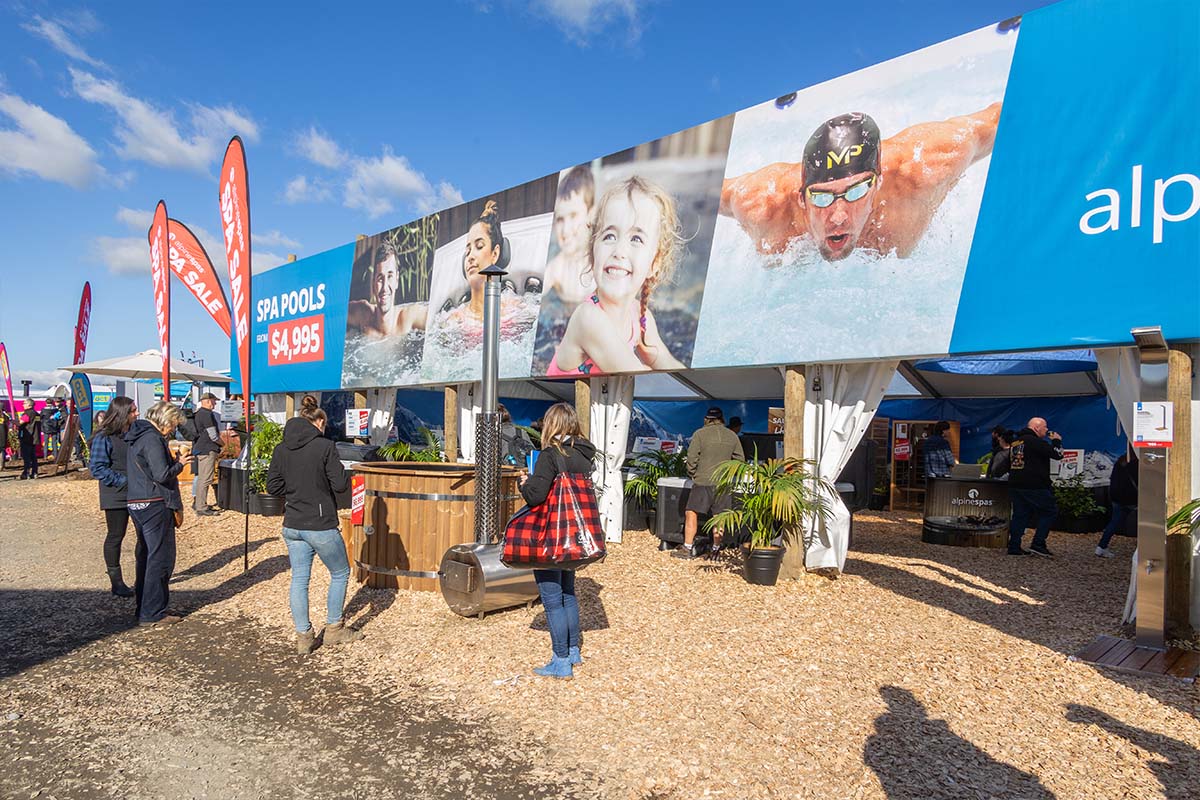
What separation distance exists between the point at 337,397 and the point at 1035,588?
58.6 ft

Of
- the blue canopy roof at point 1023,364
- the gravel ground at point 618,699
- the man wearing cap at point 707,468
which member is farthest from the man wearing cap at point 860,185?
the blue canopy roof at point 1023,364

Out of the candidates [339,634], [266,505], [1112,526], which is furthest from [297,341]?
[1112,526]

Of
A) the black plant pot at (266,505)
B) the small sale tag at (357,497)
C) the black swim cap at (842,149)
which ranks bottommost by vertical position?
the black plant pot at (266,505)

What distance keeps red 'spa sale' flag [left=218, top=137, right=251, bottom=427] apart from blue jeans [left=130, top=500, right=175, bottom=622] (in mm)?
2396

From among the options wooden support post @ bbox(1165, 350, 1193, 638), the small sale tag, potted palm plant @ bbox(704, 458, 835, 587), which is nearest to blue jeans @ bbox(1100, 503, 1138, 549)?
wooden support post @ bbox(1165, 350, 1193, 638)

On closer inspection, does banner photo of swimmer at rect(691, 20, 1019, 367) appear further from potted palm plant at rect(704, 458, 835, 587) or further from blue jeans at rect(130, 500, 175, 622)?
blue jeans at rect(130, 500, 175, 622)

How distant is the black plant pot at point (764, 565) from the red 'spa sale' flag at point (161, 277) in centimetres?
793

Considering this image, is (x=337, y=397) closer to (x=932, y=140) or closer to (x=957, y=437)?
(x=957, y=437)

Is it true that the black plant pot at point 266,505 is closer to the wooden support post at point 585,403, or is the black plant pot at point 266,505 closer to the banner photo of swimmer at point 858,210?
the wooden support post at point 585,403

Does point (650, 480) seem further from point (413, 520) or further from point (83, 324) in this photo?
point (83, 324)

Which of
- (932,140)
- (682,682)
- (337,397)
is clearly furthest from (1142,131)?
(337,397)

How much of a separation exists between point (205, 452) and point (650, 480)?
7334 millimetres

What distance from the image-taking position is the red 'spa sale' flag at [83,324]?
62.5 ft

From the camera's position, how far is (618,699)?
4477 mm
